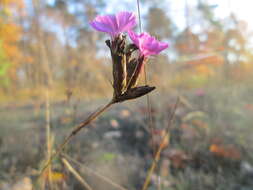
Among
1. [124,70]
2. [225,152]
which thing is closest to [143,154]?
[225,152]

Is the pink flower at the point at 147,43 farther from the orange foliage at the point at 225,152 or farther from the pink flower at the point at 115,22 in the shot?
the orange foliage at the point at 225,152

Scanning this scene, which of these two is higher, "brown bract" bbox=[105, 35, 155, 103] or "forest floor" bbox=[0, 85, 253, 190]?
"brown bract" bbox=[105, 35, 155, 103]

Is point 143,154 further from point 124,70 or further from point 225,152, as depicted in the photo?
point 124,70

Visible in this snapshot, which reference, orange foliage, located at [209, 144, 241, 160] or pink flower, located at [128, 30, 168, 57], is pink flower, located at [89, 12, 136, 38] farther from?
orange foliage, located at [209, 144, 241, 160]

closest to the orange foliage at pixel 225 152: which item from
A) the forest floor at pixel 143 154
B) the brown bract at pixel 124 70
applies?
the forest floor at pixel 143 154

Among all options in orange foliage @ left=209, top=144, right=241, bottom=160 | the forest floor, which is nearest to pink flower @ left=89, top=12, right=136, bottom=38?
the forest floor

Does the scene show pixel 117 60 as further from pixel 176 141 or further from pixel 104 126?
pixel 104 126

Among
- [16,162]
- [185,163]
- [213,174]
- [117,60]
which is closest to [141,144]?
[185,163]
